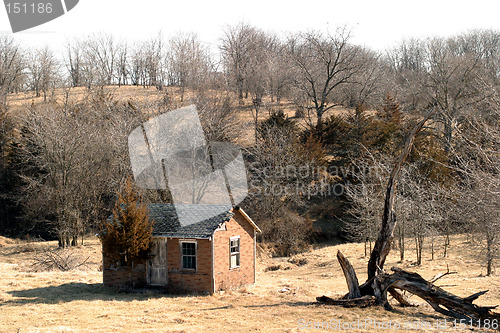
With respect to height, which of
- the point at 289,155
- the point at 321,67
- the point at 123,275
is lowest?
the point at 123,275

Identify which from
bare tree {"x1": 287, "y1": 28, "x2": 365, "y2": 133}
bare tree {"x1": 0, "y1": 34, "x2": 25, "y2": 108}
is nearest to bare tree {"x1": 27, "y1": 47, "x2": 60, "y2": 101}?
bare tree {"x1": 0, "y1": 34, "x2": 25, "y2": 108}

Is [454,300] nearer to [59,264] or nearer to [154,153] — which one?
[59,264]

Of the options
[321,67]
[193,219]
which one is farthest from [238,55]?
[193,219]

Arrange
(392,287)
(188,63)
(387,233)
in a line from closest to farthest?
(392,287), (387,233), (188,63)

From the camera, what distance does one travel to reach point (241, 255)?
66.5 feet

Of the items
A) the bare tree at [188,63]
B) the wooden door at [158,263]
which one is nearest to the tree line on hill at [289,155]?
the bare tree at [188,63]

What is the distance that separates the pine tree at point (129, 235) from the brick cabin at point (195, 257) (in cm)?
48

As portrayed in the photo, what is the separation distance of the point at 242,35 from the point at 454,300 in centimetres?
6225

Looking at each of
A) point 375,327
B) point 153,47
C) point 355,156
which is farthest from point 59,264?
point 153,47

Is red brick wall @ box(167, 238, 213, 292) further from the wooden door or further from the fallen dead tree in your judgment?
the fallen dead tree

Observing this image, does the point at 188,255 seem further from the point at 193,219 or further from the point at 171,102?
the point at 171,102

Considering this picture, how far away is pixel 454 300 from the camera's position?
46.7 feet

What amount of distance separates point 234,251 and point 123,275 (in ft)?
16.2

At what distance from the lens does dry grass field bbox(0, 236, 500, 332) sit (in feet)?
44.2
